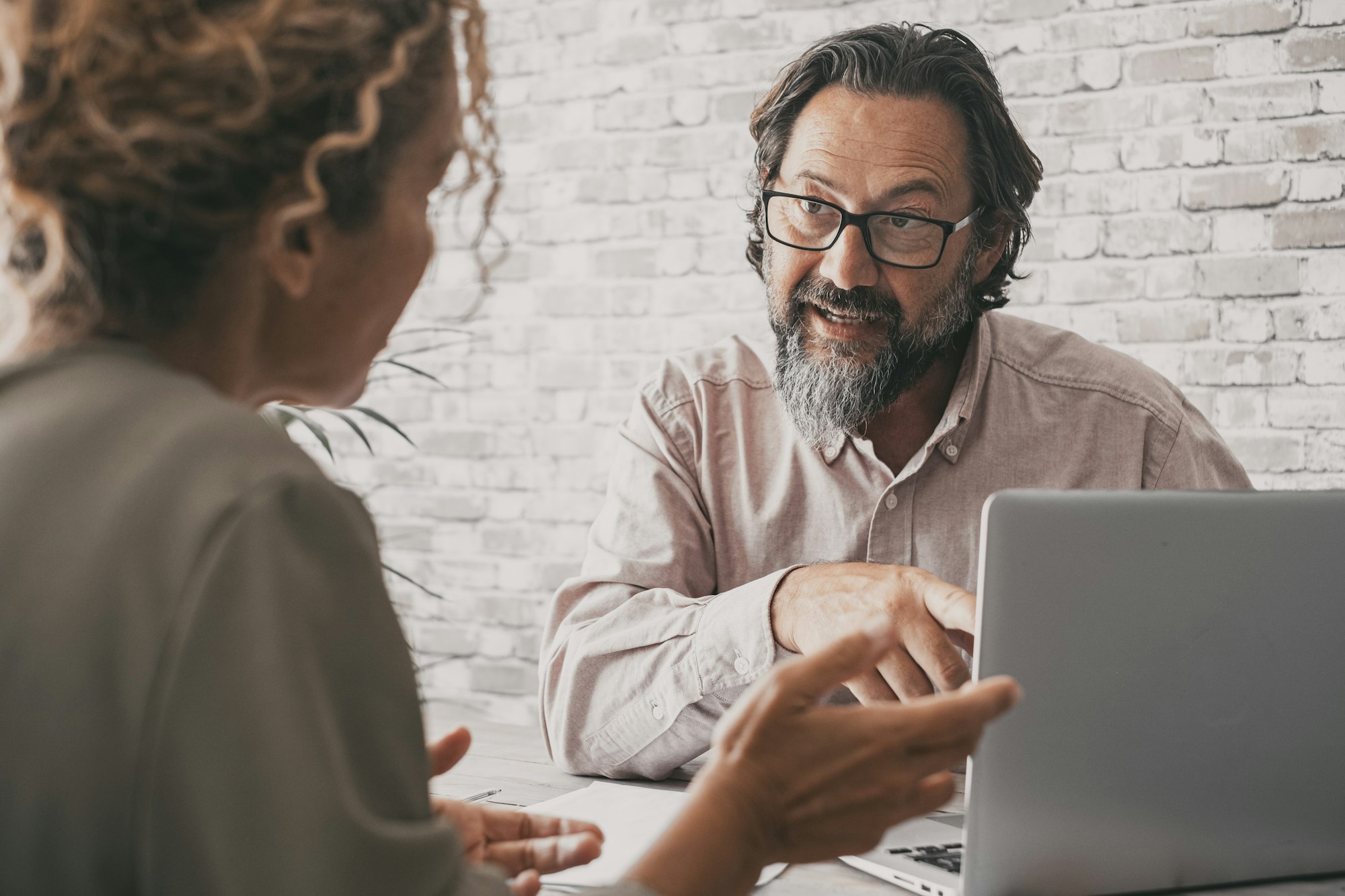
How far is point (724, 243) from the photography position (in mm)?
2830

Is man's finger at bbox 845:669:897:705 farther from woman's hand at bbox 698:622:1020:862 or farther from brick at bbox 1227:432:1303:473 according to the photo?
brick at bbox 1227:432:1303:473

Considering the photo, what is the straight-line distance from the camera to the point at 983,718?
699 mm

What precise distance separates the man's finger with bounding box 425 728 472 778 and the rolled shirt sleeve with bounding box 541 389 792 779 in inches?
15.1

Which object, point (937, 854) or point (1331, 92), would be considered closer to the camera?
point (937, 854)

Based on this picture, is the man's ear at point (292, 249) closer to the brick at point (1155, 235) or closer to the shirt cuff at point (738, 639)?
the shirt cuff at point (738, 639)

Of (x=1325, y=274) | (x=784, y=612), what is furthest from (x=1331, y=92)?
(x=784, y=612)

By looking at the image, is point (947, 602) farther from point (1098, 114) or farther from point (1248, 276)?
point (1098, 114)

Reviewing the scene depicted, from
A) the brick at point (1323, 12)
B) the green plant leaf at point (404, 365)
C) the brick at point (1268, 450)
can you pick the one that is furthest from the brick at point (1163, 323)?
the green plant leaf at point (404, 365)

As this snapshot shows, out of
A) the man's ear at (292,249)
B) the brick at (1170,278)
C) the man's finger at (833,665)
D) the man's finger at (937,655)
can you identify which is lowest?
the man's finger at (937,655)

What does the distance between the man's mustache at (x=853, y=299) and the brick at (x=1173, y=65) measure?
1170 millimetres

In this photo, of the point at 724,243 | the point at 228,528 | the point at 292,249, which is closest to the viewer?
the point at 228,528

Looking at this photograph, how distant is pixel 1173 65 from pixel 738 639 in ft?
5.80

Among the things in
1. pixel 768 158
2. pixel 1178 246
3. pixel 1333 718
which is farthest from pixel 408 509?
pixel 1333 718

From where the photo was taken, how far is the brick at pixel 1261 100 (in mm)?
2303
